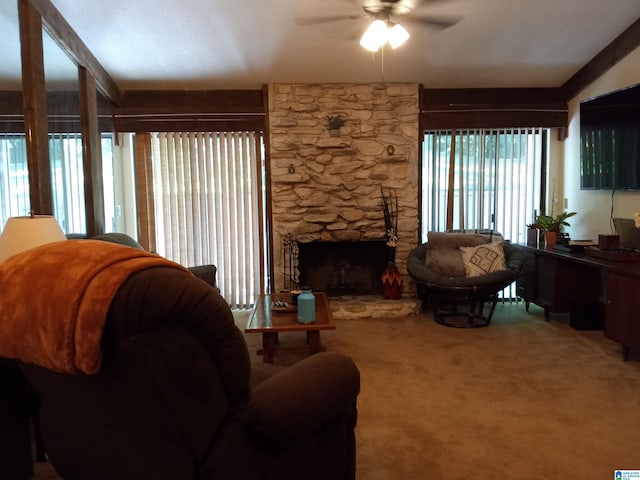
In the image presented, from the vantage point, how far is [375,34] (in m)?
3.25

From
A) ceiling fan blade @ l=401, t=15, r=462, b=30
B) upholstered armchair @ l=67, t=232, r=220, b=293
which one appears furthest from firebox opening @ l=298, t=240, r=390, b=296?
ceiling fan blade @ l=401, t=15, r=462, b=30

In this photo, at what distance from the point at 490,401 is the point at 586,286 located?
6.90ft

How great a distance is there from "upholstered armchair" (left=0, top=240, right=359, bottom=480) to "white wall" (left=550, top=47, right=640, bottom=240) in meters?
4.15

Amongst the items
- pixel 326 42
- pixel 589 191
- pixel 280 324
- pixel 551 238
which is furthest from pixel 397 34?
pixel 589 191

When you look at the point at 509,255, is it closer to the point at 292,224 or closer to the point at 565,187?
the point at 565,187

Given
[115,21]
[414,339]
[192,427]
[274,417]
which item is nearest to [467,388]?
[414,339]

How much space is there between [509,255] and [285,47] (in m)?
2.90

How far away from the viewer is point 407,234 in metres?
5.18

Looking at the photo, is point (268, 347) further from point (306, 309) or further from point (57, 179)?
point (57, 179)

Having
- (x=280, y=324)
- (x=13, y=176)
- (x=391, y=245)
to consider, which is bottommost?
(x=280, y=324)

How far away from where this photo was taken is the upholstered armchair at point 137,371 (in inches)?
43.5

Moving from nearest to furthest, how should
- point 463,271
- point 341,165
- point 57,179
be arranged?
point 57,179
point 463,271
point 341,165

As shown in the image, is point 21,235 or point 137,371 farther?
point 21,235

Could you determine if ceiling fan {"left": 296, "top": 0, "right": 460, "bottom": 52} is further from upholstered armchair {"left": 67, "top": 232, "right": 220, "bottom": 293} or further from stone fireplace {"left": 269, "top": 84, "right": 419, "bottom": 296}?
upholstered armchair {"left": 67, "top": 232, "right": 220, "bottom": 293}
